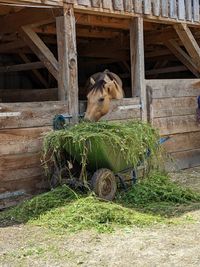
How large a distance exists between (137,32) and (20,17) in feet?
6.24

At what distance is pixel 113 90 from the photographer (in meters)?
6.65

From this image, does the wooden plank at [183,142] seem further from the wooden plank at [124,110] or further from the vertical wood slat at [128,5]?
the vertical wood slat at [128,5]

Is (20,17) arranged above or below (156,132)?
above

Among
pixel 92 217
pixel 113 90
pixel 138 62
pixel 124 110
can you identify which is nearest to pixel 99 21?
pixel 138 62

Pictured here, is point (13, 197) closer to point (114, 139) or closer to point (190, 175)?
point (114, 139)

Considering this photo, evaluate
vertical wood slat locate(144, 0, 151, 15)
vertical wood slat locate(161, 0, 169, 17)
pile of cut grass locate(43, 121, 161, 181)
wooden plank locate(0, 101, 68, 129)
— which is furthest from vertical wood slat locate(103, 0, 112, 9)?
pile of cut grass locate(43, 121, 161, 181)

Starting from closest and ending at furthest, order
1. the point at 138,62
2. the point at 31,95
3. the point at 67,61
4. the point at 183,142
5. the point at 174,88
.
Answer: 1. the point at 67,61
2. the point at 138,62
3. the point at 31,95
4. the point at 174,88
5. the point at 183,142

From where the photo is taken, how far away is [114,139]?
5285mm

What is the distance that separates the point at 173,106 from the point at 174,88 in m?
0.32

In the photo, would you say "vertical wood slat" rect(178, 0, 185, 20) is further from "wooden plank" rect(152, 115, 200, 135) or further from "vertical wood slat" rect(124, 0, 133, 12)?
"wooden plank" rect(152, 115, 200, 135)

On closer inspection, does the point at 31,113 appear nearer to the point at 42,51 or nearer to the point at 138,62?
the point at 42,51

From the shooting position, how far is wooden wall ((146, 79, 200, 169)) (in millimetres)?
7801

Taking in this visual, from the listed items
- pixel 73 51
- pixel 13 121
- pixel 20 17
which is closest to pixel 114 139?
pixel 13 121

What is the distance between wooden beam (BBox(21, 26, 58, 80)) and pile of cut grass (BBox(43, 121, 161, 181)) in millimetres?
1015
